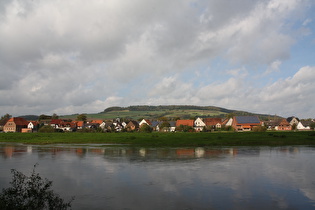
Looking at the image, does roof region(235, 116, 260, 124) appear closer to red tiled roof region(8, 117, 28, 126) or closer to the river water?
the river water

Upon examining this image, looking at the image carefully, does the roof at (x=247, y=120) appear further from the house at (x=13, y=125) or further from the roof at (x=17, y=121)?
the roof at (x=17, y=121)

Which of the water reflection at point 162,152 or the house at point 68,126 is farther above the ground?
the house at point 68,126

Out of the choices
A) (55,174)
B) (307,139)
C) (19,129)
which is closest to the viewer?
(55,174)

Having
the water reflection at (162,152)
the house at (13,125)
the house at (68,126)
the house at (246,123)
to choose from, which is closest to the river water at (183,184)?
the water reflection at (162,152)

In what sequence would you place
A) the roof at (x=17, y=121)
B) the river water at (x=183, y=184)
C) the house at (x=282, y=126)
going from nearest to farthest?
the river water at (x=183, y=184) < the house at (x=282, y=126) < the roof at (x=17, y=121)

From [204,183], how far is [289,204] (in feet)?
22.0

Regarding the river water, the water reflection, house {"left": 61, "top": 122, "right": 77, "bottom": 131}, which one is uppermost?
house {"left": 61, "top": 122, "right": 77, "bottom": 131}

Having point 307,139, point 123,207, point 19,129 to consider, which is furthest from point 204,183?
point 19,129

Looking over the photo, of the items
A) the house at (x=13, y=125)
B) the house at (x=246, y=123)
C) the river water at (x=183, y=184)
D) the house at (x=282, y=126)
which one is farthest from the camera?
the house at (x=13, y=125)

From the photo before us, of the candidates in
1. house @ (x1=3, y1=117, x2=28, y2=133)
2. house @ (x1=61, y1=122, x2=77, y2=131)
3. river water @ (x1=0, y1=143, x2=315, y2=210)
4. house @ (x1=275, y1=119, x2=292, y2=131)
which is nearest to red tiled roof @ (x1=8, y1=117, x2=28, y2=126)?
house @ (x1=3, y1=117, x2=28, y2=133)

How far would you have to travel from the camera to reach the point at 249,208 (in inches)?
634

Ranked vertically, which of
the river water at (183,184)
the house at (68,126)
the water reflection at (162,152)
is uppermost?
the house at (68,126)

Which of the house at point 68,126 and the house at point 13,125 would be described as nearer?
the house at point 13,125

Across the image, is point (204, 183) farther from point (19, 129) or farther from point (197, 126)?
point (19, 129)
